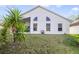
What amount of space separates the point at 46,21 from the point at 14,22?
0.32 meters

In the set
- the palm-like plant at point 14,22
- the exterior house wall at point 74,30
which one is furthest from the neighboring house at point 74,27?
the palm-like plant at point 14,22

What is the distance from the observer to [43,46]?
121 inches

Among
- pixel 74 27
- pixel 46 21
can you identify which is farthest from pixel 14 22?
pixel 74 27

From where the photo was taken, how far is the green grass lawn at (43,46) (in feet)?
10.0

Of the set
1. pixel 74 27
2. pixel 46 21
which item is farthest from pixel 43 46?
pixel 74 27

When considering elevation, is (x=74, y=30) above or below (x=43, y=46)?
above

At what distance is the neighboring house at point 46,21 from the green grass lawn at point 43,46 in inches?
2.1

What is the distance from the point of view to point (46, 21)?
3.06m

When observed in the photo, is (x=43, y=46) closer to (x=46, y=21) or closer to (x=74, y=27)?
(x=46, y=21)

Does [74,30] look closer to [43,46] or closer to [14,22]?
[43,46]

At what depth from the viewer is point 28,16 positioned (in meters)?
3.09

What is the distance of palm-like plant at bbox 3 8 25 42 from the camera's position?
307cm

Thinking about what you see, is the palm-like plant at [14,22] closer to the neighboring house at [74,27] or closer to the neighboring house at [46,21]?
the neighboring house at [46,21]

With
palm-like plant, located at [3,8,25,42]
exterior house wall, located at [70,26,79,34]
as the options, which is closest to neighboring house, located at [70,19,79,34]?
exterior house wall, located at [70,26,79,34]
